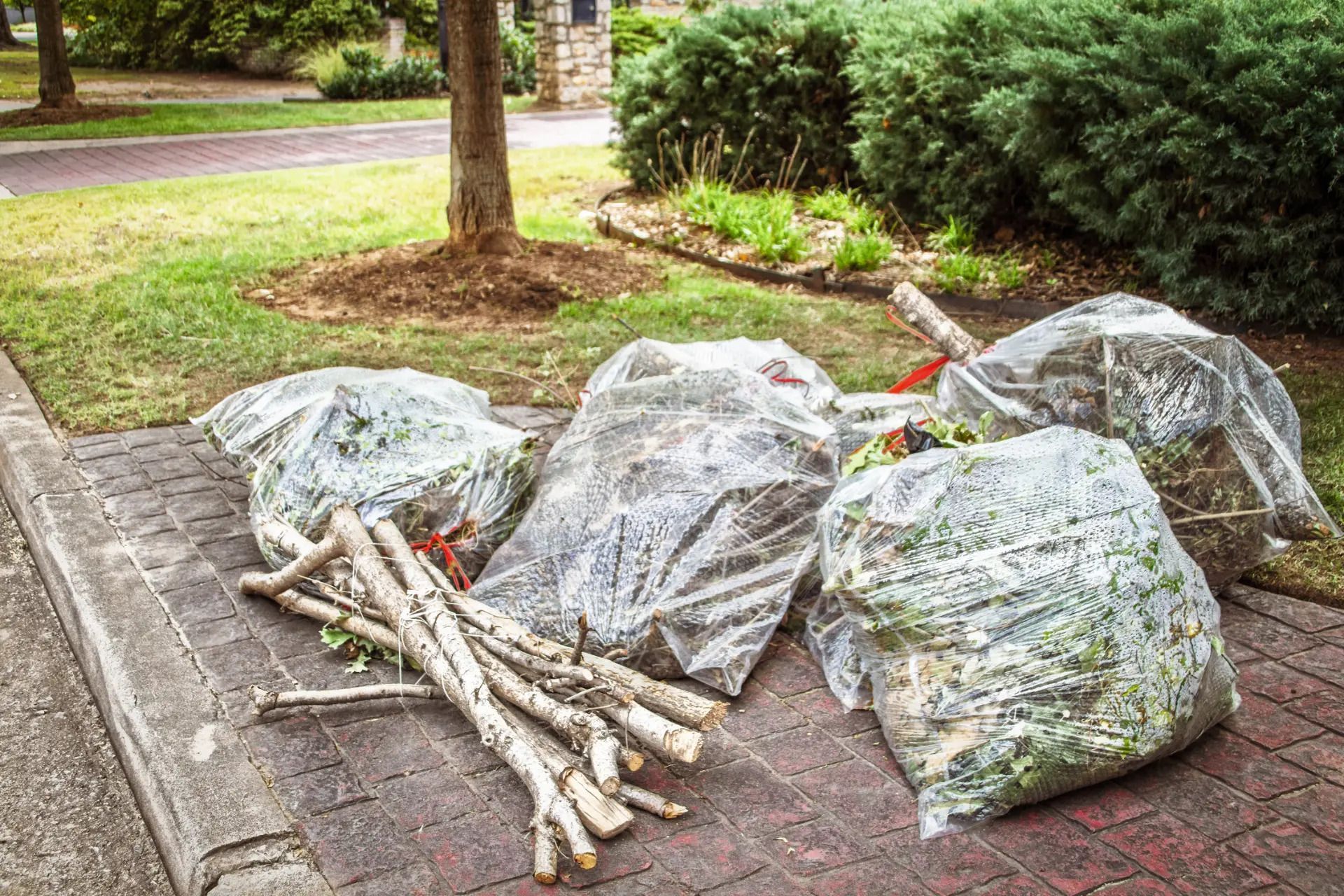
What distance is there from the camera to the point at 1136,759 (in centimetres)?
290

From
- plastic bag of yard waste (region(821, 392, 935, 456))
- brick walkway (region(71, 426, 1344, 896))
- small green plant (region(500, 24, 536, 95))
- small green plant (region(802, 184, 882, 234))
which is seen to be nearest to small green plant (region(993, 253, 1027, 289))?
small green plant (region(802, 184, 882, 234))

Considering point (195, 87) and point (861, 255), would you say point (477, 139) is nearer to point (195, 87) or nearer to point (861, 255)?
point (861, 255)

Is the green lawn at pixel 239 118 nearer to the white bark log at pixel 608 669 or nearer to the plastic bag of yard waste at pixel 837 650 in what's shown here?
the white bark log at pixel 608 669

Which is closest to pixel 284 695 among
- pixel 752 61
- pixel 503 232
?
pixel 503 232

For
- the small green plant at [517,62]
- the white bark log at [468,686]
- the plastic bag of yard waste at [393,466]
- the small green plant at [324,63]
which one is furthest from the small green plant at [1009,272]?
the small green plant at [324,63]

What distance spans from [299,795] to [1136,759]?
209 centimetres

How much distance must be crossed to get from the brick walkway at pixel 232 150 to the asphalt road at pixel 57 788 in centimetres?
854

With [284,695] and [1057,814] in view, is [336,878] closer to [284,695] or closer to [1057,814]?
[284,695]

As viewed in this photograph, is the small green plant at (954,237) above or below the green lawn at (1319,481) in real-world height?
above

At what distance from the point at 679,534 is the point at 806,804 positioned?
0.95 m

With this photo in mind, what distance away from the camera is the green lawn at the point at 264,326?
5730mm

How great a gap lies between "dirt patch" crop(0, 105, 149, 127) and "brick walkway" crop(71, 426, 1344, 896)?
14.6m

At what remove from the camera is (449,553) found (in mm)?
3957

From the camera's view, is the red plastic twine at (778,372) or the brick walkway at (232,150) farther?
the brick walkway at (232,150)
